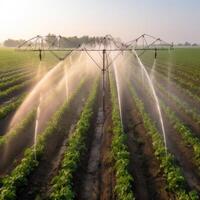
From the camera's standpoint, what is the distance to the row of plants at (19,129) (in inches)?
618

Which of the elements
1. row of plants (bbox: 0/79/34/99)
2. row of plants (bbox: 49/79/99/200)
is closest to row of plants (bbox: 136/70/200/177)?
row of plants (bbox: 49/79/99/200)

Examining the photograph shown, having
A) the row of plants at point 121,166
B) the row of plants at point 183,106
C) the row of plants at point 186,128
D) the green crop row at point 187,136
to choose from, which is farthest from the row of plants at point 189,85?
the row of plants at point 121,166

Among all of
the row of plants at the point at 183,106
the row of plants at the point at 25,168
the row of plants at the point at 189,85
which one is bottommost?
the row of plants at the point at 189,85

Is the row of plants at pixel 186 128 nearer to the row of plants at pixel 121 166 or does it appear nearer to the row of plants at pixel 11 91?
the row of plants at pixel 121 166

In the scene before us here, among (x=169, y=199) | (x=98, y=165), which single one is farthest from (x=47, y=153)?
(x=169, y=199)

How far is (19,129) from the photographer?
57.1ft

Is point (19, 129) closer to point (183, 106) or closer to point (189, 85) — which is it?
point (183, 106)

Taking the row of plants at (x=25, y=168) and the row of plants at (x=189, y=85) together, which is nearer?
the row of plants at (x=25, y=168)

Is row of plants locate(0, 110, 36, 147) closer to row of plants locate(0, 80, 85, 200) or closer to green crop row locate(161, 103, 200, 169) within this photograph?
row of plants locate(0, 80, 85, 200)

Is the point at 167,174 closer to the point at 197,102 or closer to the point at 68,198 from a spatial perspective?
the point at 68,198

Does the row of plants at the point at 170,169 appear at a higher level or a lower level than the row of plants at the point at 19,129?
higher

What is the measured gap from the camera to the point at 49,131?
16953mm

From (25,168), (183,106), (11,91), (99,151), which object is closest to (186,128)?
(99,151)

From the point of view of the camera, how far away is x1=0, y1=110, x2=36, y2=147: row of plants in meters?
15.7
